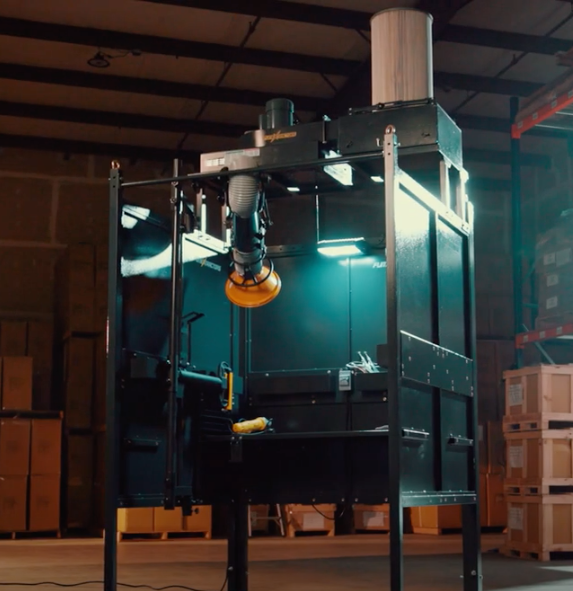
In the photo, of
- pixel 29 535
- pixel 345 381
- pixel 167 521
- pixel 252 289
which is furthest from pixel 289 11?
pixel 29 535

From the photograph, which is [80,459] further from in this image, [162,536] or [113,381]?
[113,381]

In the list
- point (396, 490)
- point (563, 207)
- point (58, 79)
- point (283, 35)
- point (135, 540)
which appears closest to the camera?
point (396, 490)

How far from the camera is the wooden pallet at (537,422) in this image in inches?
368

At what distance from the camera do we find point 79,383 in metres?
12.7

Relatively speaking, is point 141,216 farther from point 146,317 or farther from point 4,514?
point 4,514

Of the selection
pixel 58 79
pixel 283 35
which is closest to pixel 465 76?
pixel 283 35

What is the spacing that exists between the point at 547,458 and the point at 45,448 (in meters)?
6.18

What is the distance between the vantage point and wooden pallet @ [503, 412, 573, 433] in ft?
30.7

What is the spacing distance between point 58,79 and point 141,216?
6858mm

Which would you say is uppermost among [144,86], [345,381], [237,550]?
[144,86]

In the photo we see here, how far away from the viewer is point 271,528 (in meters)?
13.4

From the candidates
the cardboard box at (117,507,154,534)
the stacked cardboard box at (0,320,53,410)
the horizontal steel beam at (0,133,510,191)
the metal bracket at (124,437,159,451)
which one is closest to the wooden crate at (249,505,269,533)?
the cardboard box at (117,507,154,534)

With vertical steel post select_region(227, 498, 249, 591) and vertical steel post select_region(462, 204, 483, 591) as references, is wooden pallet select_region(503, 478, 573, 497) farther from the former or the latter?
vertical steel post select_region(227, 498, 249, 591)

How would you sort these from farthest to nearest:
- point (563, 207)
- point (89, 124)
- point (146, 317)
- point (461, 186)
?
1. point (563, 207)
2. point (89, 124)
3. point (461, 186)
4. point (146, 317)
